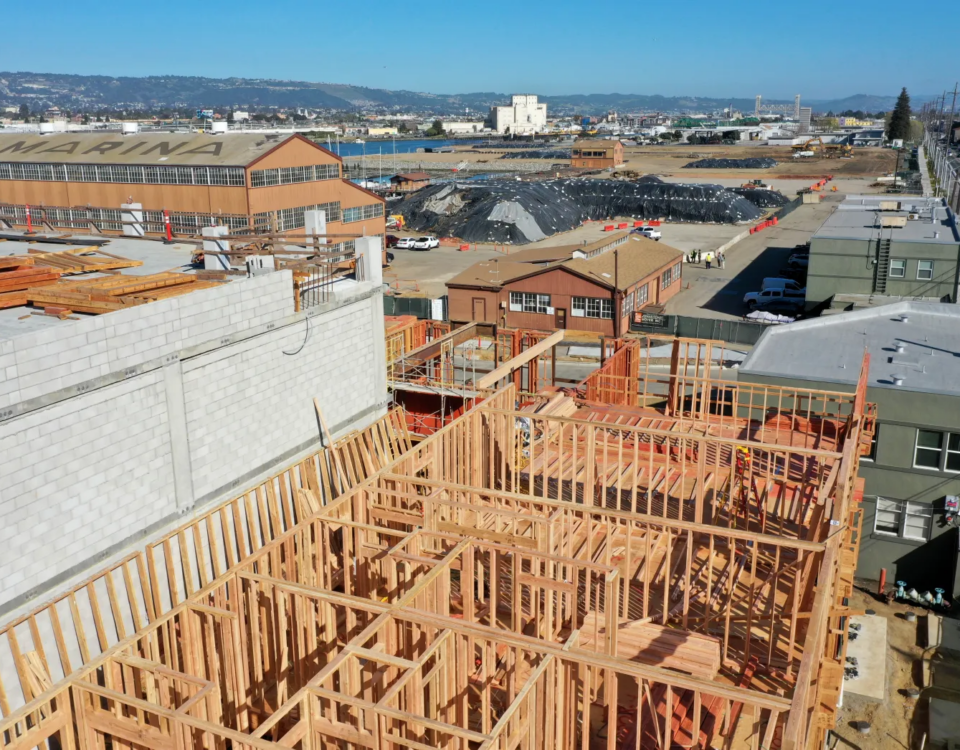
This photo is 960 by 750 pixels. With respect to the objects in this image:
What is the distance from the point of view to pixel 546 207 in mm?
89938

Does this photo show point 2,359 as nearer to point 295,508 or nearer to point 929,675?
point 295,508

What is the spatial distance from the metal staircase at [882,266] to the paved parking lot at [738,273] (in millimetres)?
8983

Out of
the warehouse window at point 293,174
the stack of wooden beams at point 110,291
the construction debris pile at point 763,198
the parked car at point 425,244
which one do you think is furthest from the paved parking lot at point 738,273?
the stack of wooden beams at point 110,291

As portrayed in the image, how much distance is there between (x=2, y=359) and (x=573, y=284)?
37.7 metres

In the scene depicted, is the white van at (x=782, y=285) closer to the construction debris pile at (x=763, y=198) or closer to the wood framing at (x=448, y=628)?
the wood framing at (x=448, y=628)

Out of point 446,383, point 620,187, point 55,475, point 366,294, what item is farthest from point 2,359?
point 620,187

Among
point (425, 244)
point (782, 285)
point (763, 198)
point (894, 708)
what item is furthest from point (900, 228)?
point (763, 198)

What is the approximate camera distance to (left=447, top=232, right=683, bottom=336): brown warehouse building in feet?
158

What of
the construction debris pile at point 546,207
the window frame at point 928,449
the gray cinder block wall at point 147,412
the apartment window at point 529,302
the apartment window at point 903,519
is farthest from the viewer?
the construction debris pile at point 546,207

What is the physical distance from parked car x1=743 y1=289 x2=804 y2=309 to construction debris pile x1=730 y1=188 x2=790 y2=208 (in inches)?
2093

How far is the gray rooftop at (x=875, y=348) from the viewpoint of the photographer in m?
24.5

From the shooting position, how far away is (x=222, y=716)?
13047 mm

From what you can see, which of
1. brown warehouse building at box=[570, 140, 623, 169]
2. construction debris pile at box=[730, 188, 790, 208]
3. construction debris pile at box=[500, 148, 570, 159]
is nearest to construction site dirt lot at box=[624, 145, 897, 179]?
brown warehouse building at box=[570, 140, 623, 169]

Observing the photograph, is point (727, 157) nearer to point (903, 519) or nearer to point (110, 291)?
point (903, 519)
